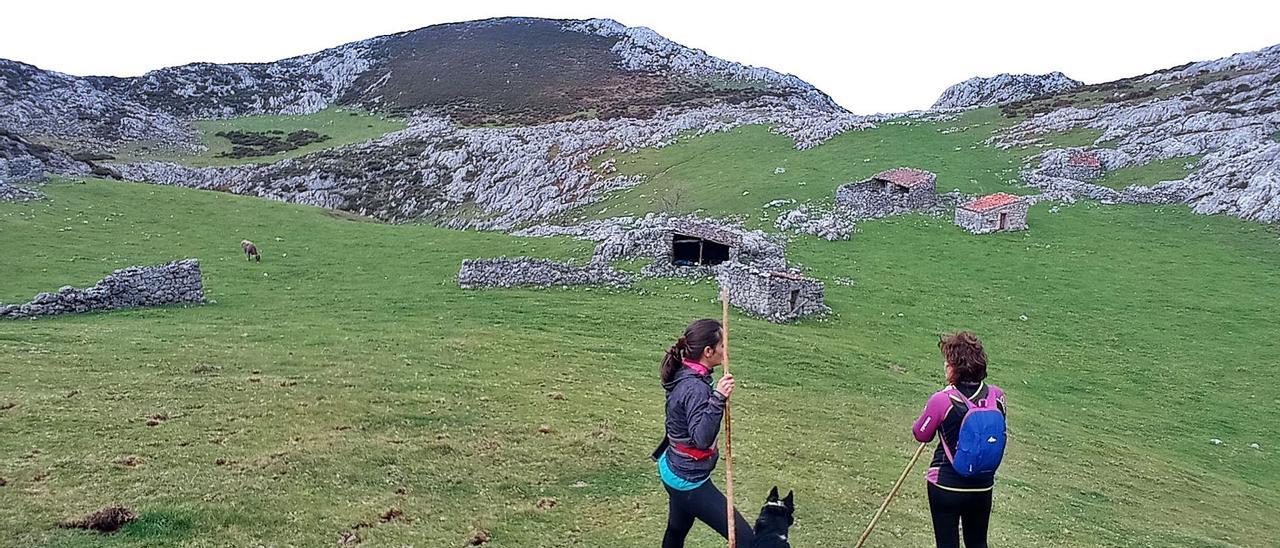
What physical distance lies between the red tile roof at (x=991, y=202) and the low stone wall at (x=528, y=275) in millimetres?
22084

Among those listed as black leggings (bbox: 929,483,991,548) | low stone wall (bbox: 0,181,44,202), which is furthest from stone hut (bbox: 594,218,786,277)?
low stone wall (bbox: 0,181,44,202)

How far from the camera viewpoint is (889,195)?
48094 mm

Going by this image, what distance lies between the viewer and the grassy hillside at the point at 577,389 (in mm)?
12203

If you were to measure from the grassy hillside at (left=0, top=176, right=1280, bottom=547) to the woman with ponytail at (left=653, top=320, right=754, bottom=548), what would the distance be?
3853mm

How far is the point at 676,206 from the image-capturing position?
55594mm

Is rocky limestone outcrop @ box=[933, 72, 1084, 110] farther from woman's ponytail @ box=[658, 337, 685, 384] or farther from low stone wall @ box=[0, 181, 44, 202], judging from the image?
woman's ponytail @ box=[658, 337, 685, 384]

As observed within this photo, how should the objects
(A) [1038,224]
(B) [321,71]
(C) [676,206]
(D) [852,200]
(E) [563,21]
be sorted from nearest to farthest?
(A) [1038,224], (D) [852,200], (C) [676,206], (B) [321,71], (E) [563,21]

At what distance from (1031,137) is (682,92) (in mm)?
63279

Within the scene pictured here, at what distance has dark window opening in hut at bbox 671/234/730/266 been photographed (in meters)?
37.4

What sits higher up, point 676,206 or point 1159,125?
point 1159,125

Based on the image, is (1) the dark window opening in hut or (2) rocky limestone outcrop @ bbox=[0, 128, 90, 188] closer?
(1) the dark window opening in hut

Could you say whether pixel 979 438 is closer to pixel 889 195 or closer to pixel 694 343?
pixel 694 343

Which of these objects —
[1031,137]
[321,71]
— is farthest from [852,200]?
[321,71]

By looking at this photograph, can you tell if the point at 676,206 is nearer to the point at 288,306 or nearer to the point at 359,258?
the point at 359,258
